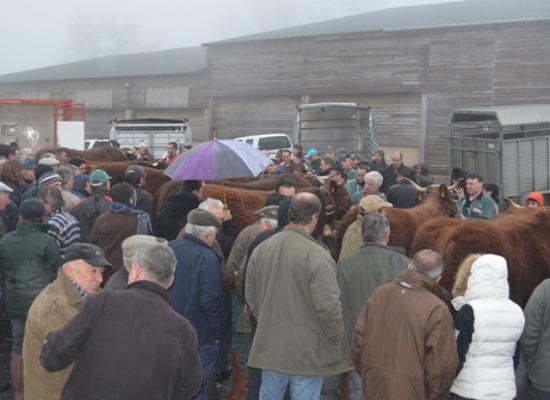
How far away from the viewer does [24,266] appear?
6363mm

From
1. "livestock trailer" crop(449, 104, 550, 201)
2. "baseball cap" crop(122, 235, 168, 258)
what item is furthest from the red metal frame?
"baseball cap" crop(122, 235, 168, 258)

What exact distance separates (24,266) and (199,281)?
170 cm

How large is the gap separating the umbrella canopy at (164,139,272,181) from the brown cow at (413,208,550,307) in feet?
7.28

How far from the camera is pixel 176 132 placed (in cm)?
2306

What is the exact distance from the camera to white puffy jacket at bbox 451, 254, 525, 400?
468cm

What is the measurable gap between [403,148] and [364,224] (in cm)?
2240

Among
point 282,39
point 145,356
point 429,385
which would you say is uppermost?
point 282,39

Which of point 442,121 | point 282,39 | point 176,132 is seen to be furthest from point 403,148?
point 176,132

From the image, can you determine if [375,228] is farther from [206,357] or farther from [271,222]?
[206,357]

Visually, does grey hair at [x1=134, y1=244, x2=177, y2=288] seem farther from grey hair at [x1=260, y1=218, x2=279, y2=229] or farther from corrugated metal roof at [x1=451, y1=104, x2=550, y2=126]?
corrugated metal roof at [x1=451, y1=104, x2=550, y2=126]

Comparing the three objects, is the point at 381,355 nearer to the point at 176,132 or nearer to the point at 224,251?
the point at 224,251

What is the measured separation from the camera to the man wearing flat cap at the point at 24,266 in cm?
635

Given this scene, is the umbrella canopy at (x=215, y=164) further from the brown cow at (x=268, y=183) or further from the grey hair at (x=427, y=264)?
the grey hair at (x=427, y=264)

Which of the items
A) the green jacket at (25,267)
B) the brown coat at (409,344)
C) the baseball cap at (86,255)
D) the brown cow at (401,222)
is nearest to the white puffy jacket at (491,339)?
the brown coat at (409,344)
